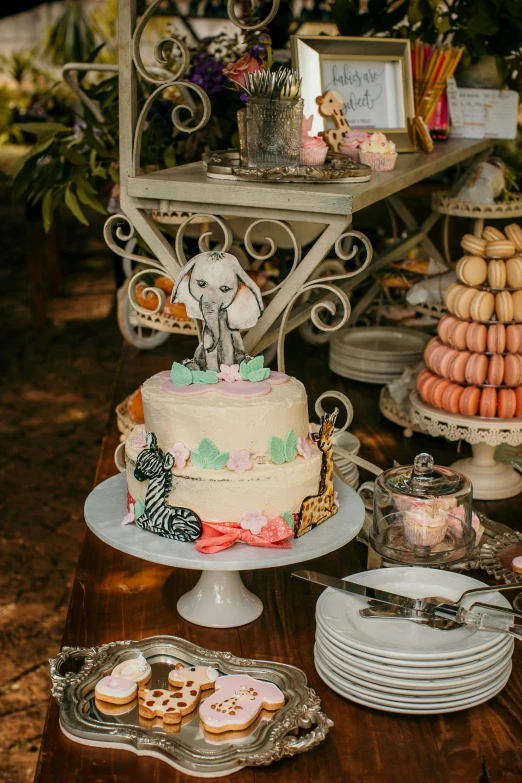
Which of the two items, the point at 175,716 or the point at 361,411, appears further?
the point at 361,411

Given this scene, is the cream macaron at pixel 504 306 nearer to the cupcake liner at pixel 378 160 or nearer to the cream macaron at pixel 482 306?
the cream macaron at pixel 482 306

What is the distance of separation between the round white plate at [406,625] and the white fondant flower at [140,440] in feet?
1.29

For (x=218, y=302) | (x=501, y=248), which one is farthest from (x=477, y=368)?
(x=218, y=302)

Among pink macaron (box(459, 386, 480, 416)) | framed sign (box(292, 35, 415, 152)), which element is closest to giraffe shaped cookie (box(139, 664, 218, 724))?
pink macaron (box(459, 386, 480, 416))

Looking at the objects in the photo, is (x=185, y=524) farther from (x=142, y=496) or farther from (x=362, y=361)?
(x=362, y=361)

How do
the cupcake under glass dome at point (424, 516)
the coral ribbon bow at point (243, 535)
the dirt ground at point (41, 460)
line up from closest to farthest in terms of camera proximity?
the coral ribbon bow at point (243, 535)
the cupcake under glass dome at point (424, 516)
the dirt ground at point (41, 460)

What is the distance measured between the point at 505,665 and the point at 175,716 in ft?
1.63

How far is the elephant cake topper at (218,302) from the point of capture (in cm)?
155

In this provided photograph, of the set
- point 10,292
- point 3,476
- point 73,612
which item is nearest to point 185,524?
point 73,612

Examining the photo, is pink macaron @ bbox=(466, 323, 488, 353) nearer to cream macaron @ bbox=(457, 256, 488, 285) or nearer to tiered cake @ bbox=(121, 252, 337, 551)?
cream macaron @ bbox=(457, 256, 488, 285)

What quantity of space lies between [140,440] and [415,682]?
60 centimetres

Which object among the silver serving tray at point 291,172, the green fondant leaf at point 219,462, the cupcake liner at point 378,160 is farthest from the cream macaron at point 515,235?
the green fondant leaf at point 219,462

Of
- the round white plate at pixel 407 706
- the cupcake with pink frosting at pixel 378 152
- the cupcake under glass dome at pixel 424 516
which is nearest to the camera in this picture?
the round white plate at pixel 407 706

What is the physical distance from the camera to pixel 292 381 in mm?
1601
